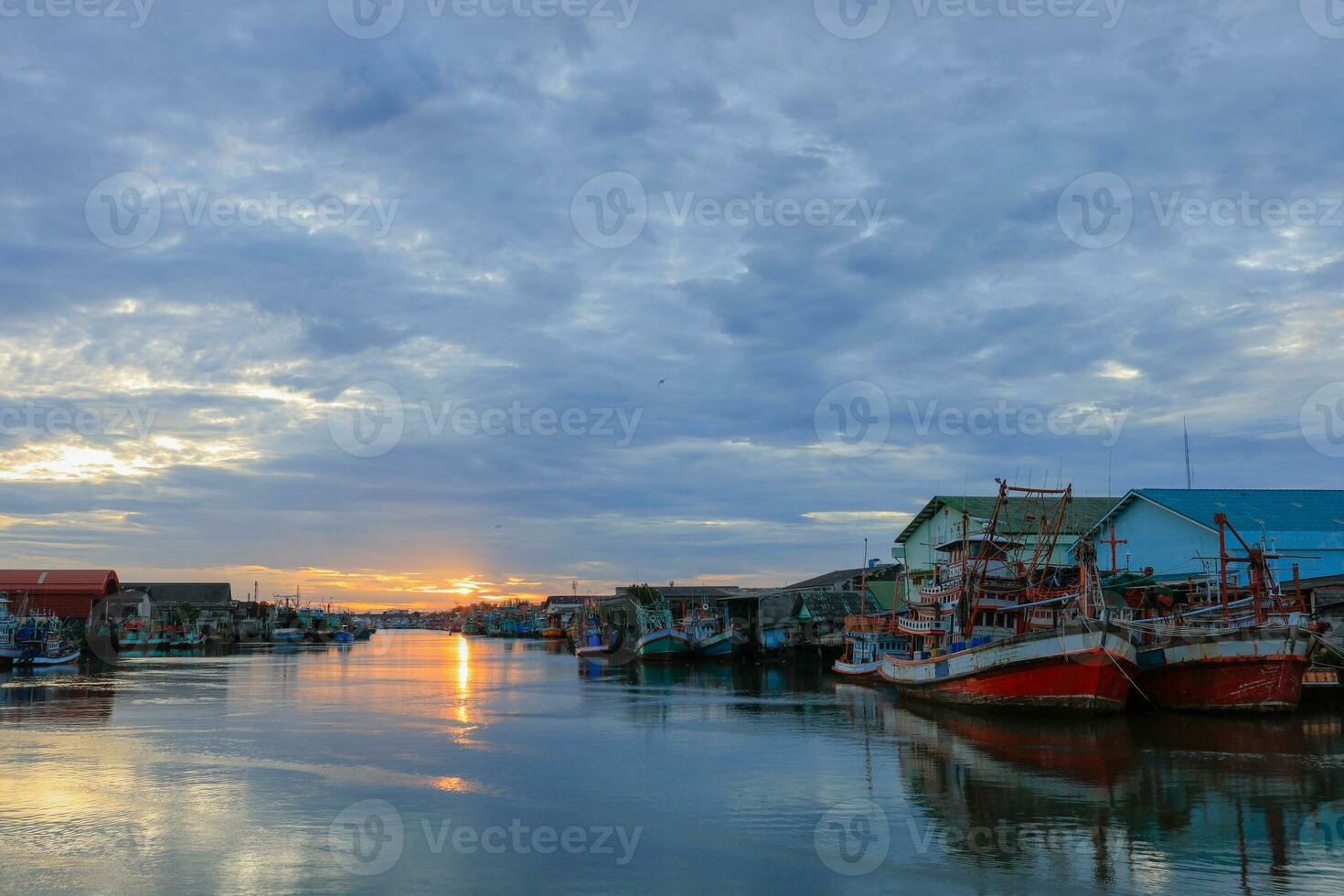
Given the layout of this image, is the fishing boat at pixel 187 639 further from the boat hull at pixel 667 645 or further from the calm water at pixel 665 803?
the calm water at pixel 665 803

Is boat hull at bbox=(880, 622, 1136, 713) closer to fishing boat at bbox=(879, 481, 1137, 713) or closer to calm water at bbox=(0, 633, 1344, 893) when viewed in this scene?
fishing boat at bbox=(879, 481, 1137, 713)

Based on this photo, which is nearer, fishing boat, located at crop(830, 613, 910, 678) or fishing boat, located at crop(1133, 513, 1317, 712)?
fishing boat, located at crop(1133, 513, 1317, 712)

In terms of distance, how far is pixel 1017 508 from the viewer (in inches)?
2355

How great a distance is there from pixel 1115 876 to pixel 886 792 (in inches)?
284

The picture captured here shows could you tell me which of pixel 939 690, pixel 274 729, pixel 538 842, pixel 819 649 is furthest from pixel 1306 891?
pixel 819 649

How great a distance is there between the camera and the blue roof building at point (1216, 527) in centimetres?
4497

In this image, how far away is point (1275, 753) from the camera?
83.3 feet

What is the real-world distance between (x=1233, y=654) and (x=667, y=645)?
5336 cm

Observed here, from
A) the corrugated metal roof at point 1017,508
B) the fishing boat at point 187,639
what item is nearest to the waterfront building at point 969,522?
the corrugated metal roof at point 1017,508

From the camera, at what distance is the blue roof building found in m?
45.0

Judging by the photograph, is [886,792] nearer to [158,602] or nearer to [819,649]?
[819,649]

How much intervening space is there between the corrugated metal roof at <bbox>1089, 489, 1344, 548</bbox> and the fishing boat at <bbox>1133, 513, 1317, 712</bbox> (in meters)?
8.93

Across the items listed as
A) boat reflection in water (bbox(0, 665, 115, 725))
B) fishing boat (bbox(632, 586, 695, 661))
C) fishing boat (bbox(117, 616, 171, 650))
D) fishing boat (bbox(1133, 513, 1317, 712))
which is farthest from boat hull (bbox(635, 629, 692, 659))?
fishing boat (bbox(117, 616, 171, 650))

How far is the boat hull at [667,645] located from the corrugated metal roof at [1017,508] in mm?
23284
